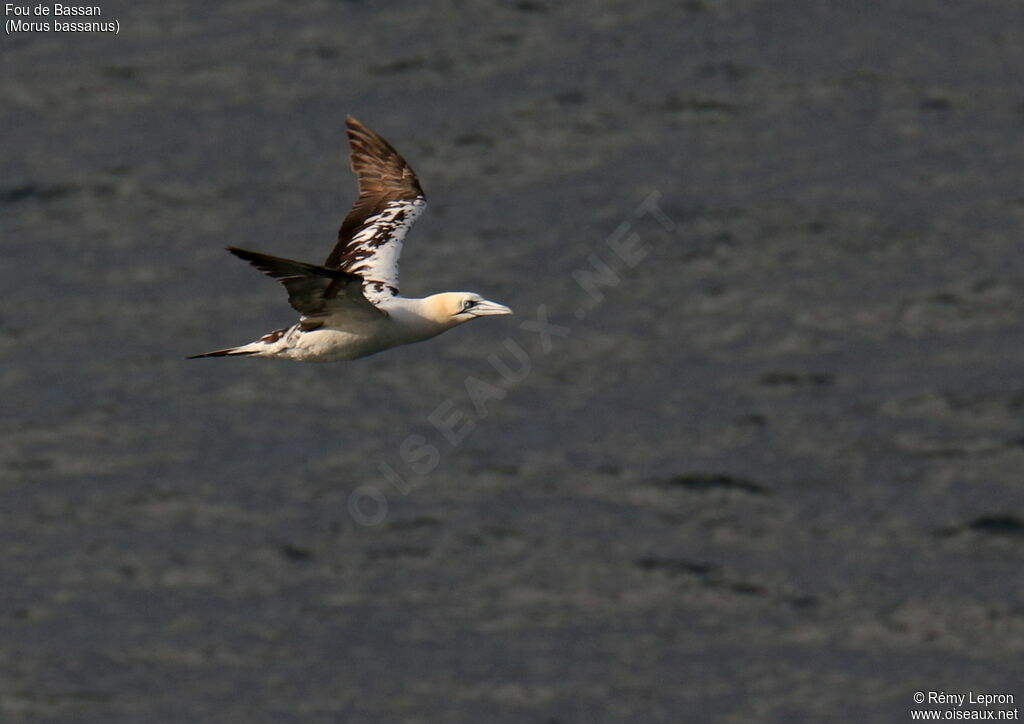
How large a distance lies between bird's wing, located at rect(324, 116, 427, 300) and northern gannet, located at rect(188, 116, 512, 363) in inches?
0.5

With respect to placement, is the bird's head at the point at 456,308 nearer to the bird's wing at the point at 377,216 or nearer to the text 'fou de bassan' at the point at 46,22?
the bird's wing at the point at 377,216

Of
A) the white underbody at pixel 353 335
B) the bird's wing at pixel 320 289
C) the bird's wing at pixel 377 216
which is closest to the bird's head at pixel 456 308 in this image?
the white underbody at pixel 353 335

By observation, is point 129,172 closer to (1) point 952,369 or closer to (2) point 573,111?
(2) point 573,111

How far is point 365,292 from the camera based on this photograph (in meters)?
19.8

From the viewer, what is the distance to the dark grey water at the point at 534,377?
39344 millimetres

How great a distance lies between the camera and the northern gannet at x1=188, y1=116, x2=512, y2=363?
1738 cm

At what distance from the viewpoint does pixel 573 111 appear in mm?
53219

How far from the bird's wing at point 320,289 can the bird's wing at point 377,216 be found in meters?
1.55

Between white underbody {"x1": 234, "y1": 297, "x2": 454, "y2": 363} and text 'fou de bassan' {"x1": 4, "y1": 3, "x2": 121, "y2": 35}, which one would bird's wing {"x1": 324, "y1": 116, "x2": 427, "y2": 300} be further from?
text 'fou de bassan' {"x1": 4, "y1": 3, "x2": 121, "y2": 35}

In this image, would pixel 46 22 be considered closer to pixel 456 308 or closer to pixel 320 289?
pixel 456 308

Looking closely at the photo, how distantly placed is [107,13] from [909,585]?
107ft

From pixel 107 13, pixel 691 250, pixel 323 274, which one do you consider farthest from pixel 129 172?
pixel 323 274

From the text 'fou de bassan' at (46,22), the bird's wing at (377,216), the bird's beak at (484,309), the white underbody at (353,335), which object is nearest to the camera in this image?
the white underbody at (353,335)

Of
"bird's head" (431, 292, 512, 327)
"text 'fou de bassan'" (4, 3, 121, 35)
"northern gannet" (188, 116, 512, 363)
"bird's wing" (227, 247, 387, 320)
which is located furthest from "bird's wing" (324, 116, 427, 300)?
"text 'fou de bassan'" (4, 3, 121, 35)
